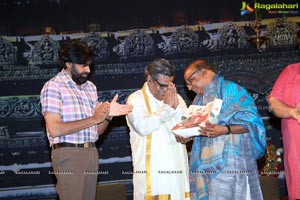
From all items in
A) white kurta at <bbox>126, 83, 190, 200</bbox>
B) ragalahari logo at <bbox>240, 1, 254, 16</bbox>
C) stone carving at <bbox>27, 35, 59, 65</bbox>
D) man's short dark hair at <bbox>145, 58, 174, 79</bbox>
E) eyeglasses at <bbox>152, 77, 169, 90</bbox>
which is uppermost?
ragalahari logo at <bbox>240, 1, 254, 16</bbox>

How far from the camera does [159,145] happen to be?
12.4ft

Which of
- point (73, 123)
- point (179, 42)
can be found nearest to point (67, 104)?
point (73, 123)

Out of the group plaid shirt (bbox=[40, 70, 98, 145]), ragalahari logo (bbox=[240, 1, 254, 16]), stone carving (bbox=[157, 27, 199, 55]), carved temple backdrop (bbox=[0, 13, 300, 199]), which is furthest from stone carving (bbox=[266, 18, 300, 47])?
plaid shirt (bbox=[40, 70, 98, 145])

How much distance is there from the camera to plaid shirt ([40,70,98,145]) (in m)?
3.33

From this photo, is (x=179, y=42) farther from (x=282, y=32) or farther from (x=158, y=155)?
(x=158, y=155)

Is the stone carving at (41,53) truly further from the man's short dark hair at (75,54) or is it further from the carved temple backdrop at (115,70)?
the man's short dark hair at (75,54)

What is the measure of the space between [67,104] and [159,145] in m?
0.88

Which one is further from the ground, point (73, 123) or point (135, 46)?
point (135, 46)

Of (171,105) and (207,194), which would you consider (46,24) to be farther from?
(207,194)

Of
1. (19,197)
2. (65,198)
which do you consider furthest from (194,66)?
(19,197)

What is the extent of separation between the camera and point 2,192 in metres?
5.86

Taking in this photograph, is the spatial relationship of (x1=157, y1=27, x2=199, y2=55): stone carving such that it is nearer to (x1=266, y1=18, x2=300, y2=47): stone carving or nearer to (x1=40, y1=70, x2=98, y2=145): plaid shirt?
(x1=266, y1=18, x2=300, y2=47): stone carving

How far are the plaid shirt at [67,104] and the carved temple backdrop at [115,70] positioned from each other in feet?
8.16

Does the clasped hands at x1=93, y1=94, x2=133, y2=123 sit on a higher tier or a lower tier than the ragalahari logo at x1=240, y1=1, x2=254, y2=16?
lower
